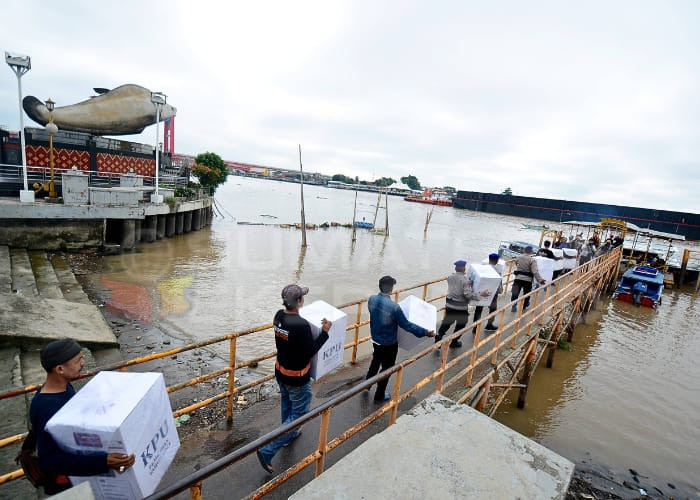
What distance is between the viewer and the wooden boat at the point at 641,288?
16172 millimetres

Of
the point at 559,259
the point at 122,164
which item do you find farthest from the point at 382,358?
the point at 122,164

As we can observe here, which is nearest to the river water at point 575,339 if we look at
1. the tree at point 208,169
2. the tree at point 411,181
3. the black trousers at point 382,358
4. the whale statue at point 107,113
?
the black trousers at point 382,358

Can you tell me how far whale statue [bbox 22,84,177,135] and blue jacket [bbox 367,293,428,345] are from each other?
2607cm

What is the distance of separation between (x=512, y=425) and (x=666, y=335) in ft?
33.1

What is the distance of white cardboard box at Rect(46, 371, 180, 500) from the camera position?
2.01m

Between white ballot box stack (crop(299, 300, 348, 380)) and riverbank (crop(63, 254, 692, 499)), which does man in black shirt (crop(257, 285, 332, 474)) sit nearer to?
white ballot box stack (crop(299, 300, 348, 380))

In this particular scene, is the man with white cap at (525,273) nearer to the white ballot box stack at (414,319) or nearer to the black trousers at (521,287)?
the black trousers at (521,287)

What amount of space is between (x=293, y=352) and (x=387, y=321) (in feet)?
4.56

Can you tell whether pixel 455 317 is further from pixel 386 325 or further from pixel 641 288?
pixel 641 288

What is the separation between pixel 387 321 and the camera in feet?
14.3

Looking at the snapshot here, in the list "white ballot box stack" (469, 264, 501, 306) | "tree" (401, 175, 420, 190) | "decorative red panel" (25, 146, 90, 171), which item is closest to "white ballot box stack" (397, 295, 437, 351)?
"white ballot box stack" (469, 264, 501, 306)

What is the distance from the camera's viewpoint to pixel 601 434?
6.91 metres

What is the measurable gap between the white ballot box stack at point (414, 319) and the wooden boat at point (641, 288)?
54.2 ft

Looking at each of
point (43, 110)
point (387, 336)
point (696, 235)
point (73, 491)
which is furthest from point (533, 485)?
point (696, 235)
